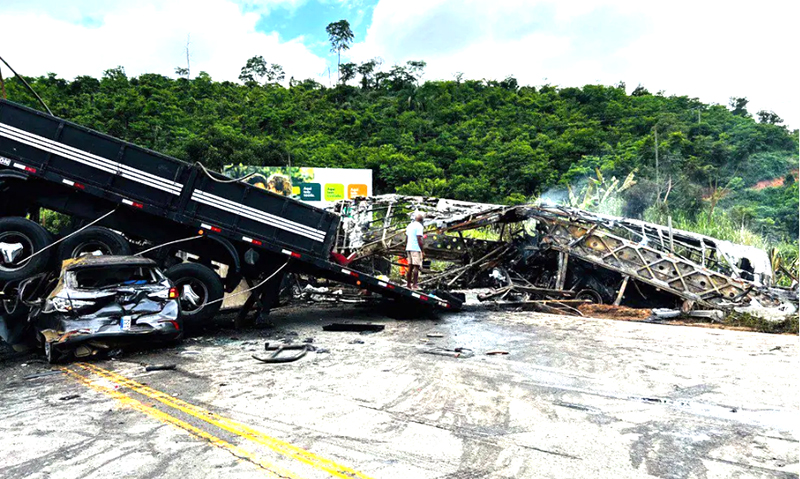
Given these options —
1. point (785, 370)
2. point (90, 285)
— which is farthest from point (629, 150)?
point (90, 285)

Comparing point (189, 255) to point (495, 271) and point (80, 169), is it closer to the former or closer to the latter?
point (80, 169)

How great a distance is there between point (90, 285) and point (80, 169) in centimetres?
234

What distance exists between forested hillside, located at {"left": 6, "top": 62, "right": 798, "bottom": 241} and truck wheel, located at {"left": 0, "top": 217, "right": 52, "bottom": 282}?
26092 millimetres

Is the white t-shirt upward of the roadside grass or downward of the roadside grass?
upward

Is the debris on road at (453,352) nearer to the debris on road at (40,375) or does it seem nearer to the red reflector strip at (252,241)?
the red reflector strip at (252,241)

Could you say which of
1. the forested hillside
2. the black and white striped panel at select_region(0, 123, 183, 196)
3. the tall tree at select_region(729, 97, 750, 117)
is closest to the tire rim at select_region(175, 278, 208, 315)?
the black and white striped panel at select_region(0, 123, 183, 196)

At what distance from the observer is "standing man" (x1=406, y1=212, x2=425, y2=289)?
37.9 ft

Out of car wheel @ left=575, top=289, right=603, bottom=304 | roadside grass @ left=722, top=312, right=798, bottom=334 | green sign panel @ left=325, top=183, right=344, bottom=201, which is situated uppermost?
green sign panel @ left=325, top=183, right=344, bottom=201

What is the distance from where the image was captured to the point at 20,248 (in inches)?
323

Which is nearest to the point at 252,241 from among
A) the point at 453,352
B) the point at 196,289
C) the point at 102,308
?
the point at 196,289

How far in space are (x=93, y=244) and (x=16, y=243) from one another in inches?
41.9

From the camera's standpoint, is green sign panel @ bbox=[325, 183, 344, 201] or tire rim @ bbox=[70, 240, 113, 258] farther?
green sign panel @ bbox=[325, 183, 344, 201]

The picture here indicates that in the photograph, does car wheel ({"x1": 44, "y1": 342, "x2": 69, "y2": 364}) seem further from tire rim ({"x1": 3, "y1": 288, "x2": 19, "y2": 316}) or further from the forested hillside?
the forested hillside

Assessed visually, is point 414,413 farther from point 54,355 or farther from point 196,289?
point 196,289
